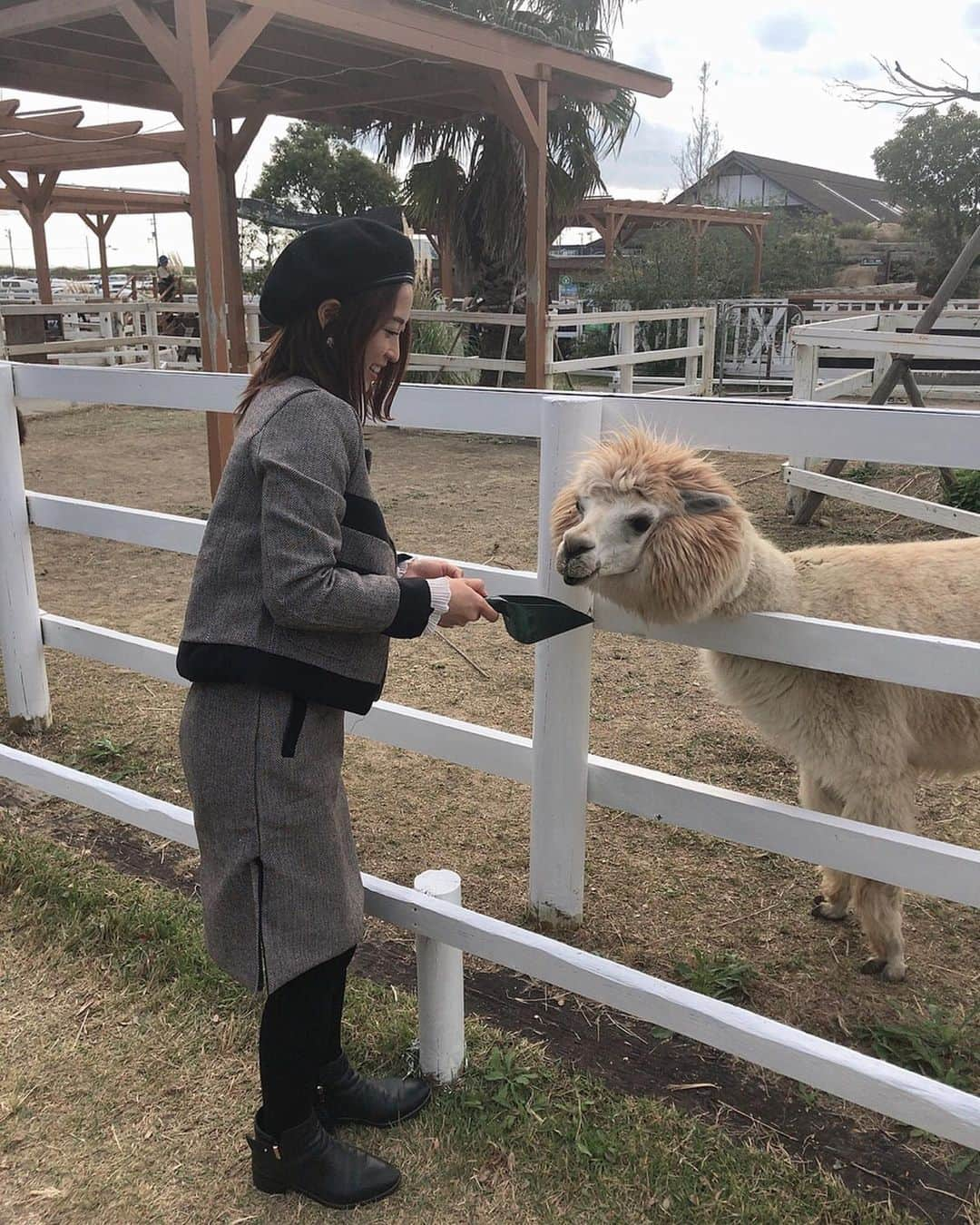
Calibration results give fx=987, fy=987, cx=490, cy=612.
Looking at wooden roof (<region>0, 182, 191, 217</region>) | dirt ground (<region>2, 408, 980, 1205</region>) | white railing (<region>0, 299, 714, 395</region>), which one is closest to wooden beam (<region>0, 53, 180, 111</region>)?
white railing (<region>0, 299, 714, 395</region>)

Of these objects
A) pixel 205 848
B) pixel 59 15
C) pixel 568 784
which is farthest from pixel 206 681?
pixel 59 15

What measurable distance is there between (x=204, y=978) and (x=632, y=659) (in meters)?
2.81

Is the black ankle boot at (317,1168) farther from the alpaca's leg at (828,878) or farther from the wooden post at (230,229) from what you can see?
the wooden post at (230,229)

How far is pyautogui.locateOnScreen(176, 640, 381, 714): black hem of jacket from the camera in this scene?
1640mm

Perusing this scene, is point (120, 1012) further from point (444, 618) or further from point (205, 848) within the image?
point (444, 618)

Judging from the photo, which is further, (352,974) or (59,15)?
(59,15)

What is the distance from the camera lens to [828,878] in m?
2.82

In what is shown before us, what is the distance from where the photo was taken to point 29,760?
3.04 m

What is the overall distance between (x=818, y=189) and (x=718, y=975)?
45.0m

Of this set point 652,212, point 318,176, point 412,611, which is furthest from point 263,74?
point 318,176

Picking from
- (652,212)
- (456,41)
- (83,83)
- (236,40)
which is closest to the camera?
(236,40)

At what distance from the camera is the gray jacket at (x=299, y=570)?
155 centimetres

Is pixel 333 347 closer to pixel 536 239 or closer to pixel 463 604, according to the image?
pixel 463 604

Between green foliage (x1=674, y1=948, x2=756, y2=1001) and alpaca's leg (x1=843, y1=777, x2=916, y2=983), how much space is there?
12.8 inches
